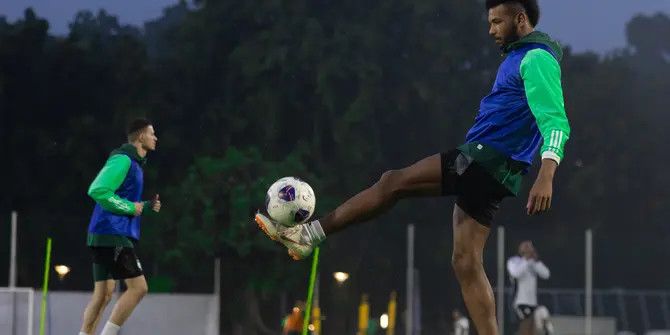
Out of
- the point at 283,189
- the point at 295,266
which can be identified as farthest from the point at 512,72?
the point at 295,266

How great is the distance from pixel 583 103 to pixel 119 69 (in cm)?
1329

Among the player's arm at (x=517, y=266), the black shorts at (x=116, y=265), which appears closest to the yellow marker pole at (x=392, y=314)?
the player's arm at (x=517, y=266)

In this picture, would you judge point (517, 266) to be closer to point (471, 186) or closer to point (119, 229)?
point (119, 229)

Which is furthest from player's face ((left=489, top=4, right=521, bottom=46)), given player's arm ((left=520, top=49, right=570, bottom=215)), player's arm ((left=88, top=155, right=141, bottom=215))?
player's arm ((left=88, top=155, right=141, bottom=215))

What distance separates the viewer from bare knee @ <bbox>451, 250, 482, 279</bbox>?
6.52 metres

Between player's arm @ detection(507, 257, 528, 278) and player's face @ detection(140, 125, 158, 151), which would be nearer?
player's face @ detection(140, 125, 158, 151)

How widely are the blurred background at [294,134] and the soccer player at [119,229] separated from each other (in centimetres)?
2024

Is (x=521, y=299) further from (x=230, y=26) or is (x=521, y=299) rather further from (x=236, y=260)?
(x=230, y=26)

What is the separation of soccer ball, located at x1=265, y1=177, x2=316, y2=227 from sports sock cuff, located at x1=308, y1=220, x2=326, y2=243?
0.13 m

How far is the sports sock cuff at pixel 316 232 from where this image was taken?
Answer: 6.40 m

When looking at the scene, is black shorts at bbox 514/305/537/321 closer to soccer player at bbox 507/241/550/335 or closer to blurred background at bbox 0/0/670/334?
soccer player at bbox 507/241/550/335

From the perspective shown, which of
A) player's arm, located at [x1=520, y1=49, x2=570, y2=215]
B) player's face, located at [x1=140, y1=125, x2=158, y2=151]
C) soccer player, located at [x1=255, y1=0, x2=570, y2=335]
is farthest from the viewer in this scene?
player's face, located at [x1=140, y1=125, x2=158, y2=151]

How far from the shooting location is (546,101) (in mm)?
6285

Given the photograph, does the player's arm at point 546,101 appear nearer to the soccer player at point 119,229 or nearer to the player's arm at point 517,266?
the soccer player at point 119,229
